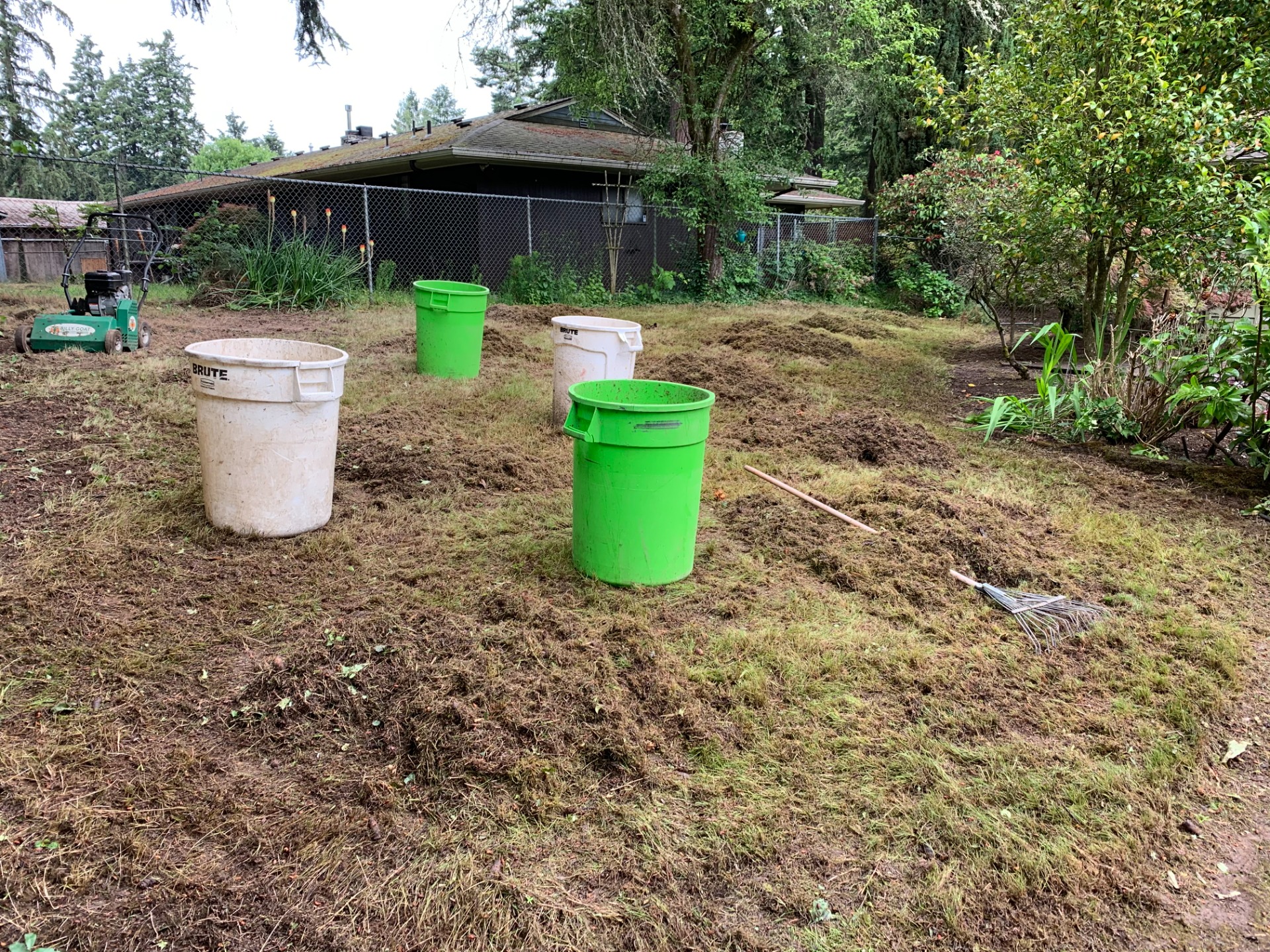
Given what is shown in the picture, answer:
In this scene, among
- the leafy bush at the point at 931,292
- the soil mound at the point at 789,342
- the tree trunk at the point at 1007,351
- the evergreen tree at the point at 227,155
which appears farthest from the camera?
the evergreen tree at the point at 227,155

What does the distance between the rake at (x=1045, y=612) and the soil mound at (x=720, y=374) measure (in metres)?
3.61

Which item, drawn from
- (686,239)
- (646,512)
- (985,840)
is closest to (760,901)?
(985,840)

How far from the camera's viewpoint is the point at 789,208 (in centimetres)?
2144

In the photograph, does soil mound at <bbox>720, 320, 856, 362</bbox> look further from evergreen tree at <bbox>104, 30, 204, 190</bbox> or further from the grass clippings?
evergreen tree at <bbox>104, 30, 204, 190</bbox>

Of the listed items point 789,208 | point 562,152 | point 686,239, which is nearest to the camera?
point 562,152

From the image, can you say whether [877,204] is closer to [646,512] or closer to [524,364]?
[524,364]

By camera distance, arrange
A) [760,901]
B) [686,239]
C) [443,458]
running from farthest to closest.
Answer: [686,239]
[443,458]
[760,901]

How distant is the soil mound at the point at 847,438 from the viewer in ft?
17.2

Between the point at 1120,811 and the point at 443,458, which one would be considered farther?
the point at 443,458

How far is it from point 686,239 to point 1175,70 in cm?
1186

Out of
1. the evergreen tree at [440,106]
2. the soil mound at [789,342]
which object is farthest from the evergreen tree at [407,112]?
the soil mound at [789,342]

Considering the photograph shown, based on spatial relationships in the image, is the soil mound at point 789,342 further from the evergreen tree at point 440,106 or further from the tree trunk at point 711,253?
the evergreen tree at point 440,106

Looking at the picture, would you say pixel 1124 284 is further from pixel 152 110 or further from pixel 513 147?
pixel 152 110

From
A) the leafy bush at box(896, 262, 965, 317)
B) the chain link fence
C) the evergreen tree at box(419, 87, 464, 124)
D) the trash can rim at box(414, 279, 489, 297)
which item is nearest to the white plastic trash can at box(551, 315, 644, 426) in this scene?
the trash can rim at box(414, 279, 489, 297)
